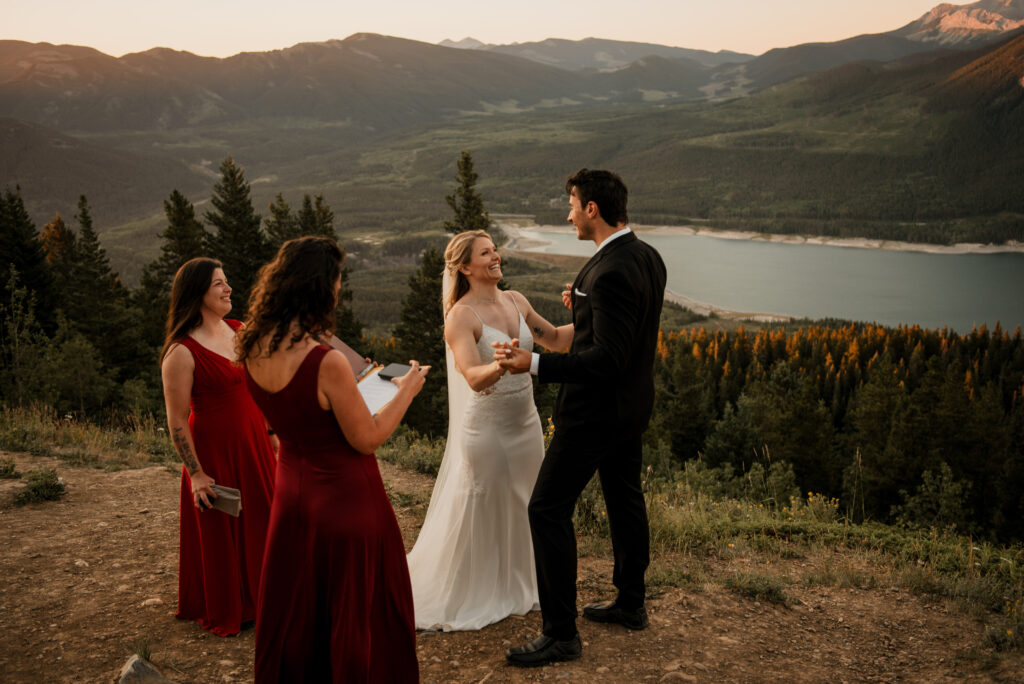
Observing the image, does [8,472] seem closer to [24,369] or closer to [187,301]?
[187,301]

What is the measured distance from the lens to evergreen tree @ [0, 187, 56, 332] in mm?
27641

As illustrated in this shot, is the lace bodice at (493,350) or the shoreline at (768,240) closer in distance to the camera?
the lace bodice at (493,350)

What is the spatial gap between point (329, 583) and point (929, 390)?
158 feet

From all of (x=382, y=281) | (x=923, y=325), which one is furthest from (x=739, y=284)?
(x=382, y=281)

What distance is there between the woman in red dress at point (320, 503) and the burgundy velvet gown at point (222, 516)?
1552 mm

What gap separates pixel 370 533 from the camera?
3156 millimetres

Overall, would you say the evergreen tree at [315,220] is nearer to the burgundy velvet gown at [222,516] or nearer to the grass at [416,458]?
the grass at [416,458]

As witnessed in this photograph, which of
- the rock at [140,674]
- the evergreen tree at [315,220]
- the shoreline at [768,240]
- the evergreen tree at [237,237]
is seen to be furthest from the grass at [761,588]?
the shoreline at [768,240]

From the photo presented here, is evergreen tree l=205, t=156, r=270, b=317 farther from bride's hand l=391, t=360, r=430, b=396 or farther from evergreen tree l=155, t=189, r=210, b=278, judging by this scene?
bride's hand l=391, t=360, r=430, b=396

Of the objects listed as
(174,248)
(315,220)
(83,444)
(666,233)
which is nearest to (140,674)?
(83,444)

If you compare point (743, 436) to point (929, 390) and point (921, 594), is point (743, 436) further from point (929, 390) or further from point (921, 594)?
point (921, 594)

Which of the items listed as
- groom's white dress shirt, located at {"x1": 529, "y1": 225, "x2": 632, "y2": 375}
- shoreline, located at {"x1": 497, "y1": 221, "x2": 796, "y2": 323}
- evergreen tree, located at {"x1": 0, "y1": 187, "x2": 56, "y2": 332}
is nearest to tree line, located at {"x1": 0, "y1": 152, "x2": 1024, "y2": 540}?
evergreen tree, located at {"x1": 0, "y1": 187, "x2": 56, "y2": 332}

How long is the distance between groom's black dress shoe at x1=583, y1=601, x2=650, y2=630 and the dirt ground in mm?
55

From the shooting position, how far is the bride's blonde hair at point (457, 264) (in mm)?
4586
